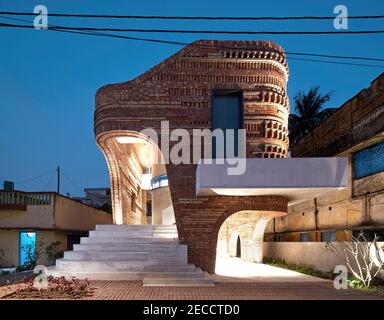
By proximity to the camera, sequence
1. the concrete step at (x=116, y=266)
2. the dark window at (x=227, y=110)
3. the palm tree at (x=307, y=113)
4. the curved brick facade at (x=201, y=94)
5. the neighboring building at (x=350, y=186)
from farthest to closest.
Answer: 1. the palm tree at (x=307, y=113)
2. the dark window at (x=227, y=110)
3. the curved brick facade at (x=201, y=94)
4. the concrete step at (x=116, y=266)
5. the neighboring building at (x=350, y=186)

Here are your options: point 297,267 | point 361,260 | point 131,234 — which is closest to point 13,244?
point 131,234

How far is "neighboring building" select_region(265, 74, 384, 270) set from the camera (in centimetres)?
1251

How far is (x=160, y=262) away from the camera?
43.0 feet

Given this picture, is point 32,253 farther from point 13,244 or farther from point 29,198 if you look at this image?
point 29,198

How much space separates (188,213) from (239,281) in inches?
107

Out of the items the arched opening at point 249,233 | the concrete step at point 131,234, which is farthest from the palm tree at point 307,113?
the concrete step at point 131,234

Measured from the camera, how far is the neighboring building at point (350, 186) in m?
12.5

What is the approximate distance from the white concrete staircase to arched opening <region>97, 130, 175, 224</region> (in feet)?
12.3

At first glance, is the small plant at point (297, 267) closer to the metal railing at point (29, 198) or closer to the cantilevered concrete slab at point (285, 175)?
the cantilevered concrete slab at point (285, 175)

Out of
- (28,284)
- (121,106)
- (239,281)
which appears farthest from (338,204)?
(28,284)

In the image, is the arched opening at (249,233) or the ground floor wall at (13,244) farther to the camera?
the ground floor wall at (13,244)

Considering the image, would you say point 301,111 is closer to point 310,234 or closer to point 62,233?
point 310,234

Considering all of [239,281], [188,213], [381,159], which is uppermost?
[381,159]
